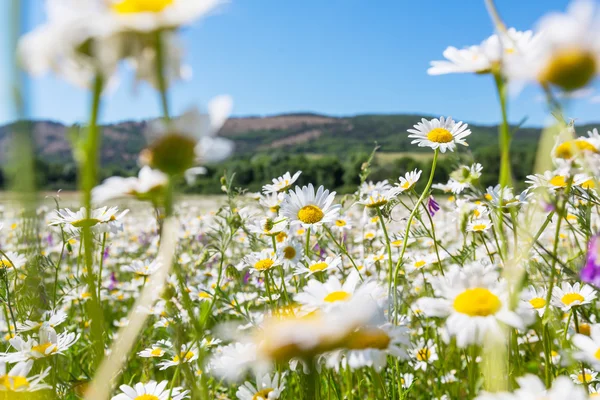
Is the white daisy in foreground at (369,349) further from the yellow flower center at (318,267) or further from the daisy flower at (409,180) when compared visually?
the daisy flower at (409,180)

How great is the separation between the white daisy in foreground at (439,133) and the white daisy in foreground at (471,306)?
733mm

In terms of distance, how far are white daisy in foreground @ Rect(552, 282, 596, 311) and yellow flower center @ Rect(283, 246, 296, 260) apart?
0.74 m

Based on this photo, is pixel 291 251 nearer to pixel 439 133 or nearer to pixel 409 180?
pixel 409 180

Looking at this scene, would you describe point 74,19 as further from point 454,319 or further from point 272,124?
point 272,124

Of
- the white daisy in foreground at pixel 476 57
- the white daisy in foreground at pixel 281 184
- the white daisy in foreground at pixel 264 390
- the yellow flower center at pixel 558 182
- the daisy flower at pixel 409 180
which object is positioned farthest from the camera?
the white daisy in foreground at pixel 281 184

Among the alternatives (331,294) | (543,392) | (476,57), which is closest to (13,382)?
(331,294)

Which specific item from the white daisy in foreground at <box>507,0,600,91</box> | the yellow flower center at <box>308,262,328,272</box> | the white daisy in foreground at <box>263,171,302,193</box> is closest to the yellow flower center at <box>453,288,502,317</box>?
the white daisy in foreground at <box>507,0,600,91</box>

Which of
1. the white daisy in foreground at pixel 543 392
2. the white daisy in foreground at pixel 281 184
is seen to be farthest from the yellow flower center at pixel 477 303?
the white daisy in foreground at pixel 281 184

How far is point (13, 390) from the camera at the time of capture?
2.51ft

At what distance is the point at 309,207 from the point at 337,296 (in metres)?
0.74

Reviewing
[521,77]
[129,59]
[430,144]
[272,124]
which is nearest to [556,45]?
[521,77]

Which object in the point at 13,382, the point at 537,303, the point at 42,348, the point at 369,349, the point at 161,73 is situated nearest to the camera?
the point at 161,73

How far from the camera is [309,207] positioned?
1443 millimetres

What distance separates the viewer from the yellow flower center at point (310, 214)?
Answer: 1410 mm
